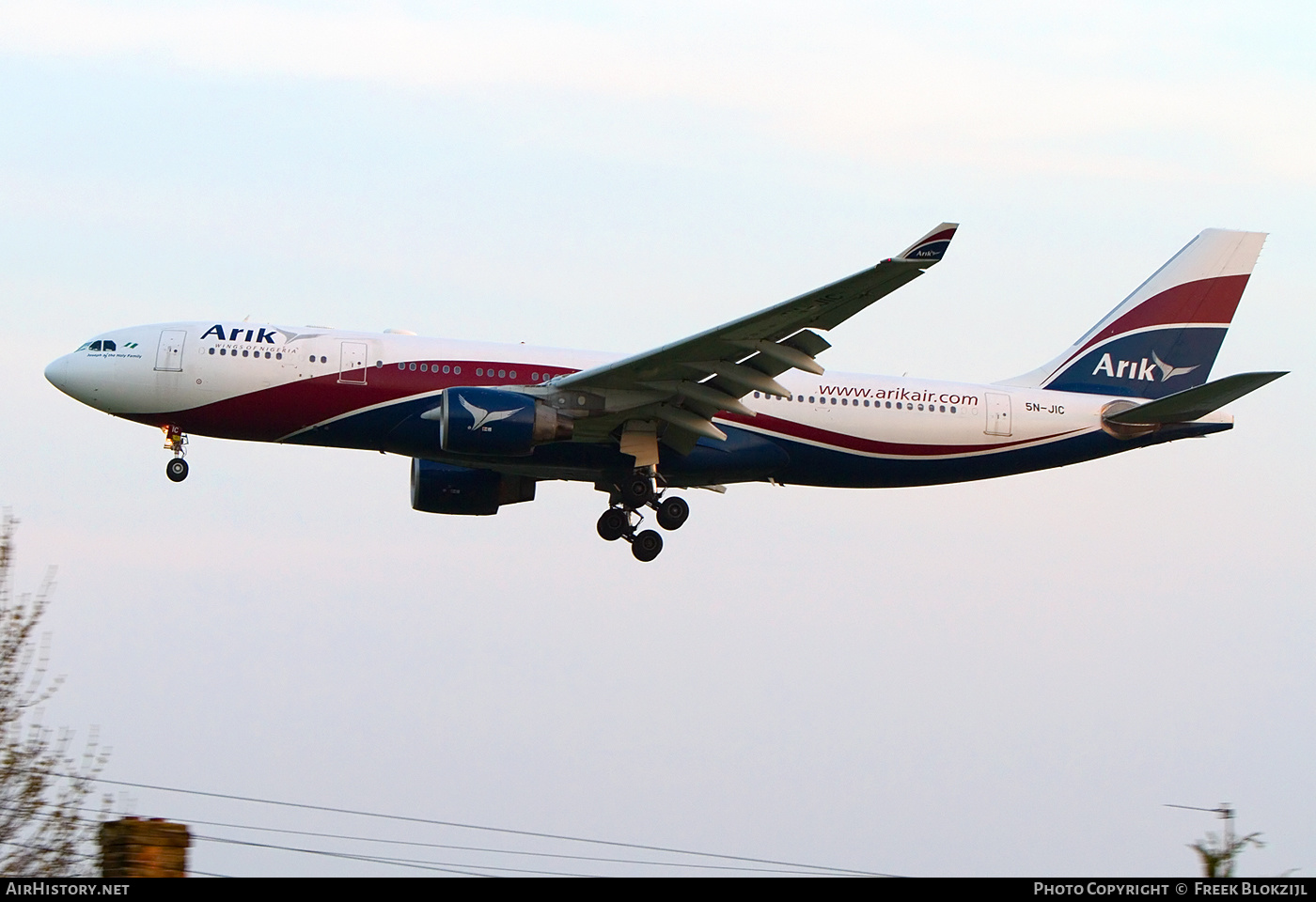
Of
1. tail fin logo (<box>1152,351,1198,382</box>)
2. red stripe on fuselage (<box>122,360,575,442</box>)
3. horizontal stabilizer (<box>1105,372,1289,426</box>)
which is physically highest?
tail fin logo (<box>1152,351,1198,382</box>)

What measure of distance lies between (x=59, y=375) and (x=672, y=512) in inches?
520

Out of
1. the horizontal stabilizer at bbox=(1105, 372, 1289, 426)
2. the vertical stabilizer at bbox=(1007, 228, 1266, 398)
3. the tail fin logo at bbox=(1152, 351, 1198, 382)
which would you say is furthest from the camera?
the tail fin logo at bbox=(1152, 351, 1198, 382)

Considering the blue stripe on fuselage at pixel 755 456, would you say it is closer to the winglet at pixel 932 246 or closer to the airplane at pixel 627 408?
the airplane at pixel 627 408

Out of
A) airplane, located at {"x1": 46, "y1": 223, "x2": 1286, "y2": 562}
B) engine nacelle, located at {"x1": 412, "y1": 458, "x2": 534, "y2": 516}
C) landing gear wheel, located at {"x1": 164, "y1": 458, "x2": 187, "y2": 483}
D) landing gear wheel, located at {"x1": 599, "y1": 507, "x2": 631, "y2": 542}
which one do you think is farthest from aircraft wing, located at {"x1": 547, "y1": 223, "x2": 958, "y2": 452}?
landing gear wheel, located at {"x1": 164, "y1": 458, "x2": 187, "y2": 483}

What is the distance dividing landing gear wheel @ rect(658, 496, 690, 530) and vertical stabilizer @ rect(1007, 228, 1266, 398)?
8.69 metres

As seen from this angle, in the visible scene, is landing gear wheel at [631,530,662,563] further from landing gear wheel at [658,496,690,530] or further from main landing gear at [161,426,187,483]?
main landing gear at [161,426,187,483]

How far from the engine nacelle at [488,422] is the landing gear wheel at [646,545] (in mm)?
4703

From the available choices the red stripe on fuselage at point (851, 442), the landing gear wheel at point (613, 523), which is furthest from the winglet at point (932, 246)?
the landing gear wheel at point (613, 523)

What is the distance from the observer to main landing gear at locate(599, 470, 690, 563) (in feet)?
114

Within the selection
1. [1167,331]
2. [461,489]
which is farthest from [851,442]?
[1167,331]

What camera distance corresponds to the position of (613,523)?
3572 cm

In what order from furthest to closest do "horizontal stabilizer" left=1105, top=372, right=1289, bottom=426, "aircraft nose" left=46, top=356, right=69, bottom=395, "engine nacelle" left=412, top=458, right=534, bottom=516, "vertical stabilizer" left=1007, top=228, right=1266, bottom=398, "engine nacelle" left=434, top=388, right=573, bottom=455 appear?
1. "vertical stabilizer" left=1007, top=228, right=1266, bottom=398
2. "engine nacelle" left=412, top=458, right=534, bottom=516
3. "aircraft nose" left=46, top=356, right=69, bottom=395
4. "horizontal stabilizer" left=1105, top=372, right=1289, bottom=426
5. "engine nacelle" left=434, top=388, right=573, bottom=455
